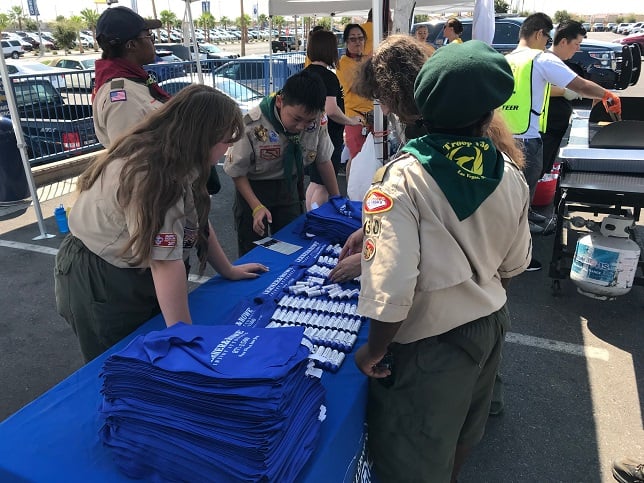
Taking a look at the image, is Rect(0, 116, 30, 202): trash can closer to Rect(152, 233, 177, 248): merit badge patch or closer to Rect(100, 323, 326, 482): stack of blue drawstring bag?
Rect(152, 233, 177, 248): merit badge patch

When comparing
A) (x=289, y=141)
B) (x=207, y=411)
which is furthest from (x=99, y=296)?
(x=289, y=141)

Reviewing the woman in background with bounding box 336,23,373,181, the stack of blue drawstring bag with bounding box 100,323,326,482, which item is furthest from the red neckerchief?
the woman in background with bounding box 336,23,373,181

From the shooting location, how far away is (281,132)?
2592mm

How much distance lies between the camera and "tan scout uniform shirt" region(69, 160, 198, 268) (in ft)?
4.82

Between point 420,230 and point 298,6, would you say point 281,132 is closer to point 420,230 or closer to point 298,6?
point 420,230

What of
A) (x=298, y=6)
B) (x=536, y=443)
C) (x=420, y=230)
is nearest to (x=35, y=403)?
(x=420, y=230)

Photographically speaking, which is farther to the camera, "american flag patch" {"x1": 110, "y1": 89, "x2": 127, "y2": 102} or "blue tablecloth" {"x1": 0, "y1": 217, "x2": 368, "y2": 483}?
"american flag patch" {"x1": 110, "y1": 89, "x2": 127, "y2": 102}

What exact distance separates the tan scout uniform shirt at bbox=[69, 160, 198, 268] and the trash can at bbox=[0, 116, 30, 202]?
4.88 m

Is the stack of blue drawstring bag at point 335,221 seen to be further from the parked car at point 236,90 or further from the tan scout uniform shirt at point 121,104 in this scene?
the parked car at point 236,90

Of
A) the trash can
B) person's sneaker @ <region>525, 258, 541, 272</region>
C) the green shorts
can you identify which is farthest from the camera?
the trash can

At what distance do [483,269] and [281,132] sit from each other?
61.7 inches

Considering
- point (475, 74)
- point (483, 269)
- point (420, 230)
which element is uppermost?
point (475, 74)

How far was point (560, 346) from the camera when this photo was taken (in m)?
3.05

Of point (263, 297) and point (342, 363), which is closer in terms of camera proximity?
point (342, 363)
